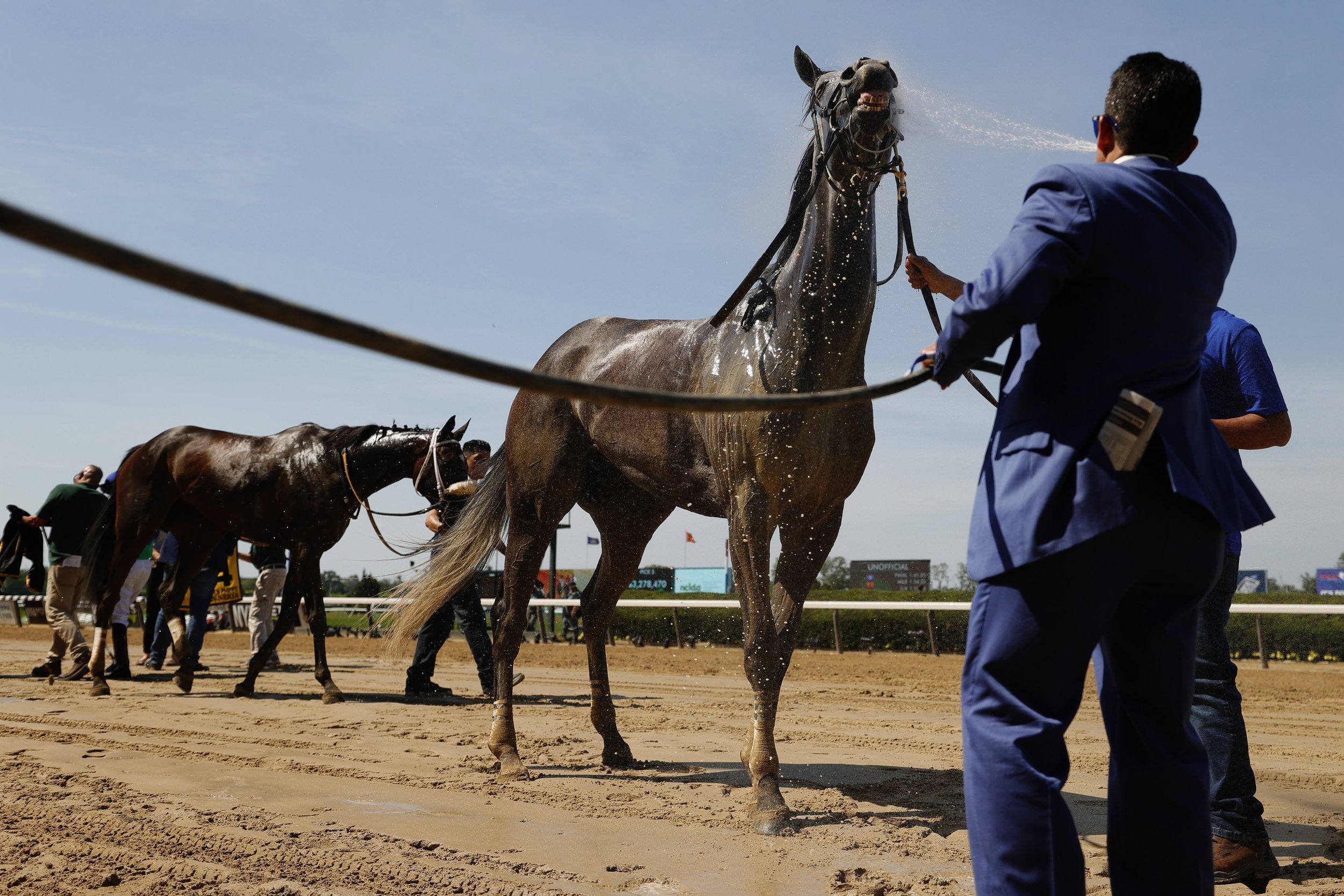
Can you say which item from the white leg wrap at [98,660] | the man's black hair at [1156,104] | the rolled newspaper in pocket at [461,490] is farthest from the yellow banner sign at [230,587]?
the man's black hair at [1156,104]

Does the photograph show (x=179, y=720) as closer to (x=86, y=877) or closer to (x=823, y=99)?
(x=86, y=877)

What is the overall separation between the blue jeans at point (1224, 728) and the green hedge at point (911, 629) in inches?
487

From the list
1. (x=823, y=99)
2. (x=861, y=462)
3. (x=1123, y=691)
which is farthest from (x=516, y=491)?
(x=1123, y=691)

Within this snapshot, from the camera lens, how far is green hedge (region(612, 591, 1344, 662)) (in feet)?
53.3

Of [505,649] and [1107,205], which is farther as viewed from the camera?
[505,649]

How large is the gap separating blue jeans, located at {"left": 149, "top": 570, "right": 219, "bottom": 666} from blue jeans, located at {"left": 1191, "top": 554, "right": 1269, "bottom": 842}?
9810 mm

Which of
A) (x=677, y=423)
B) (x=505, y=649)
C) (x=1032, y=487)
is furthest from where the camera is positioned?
(x=505, y=649)

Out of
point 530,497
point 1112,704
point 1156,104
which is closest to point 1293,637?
point 530,497

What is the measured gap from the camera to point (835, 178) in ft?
13.5

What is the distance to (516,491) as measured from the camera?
5566 mm

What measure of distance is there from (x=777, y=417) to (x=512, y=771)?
7.43ft

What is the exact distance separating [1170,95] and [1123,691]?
1.22 meters

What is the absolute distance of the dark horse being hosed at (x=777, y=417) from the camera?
405 cm

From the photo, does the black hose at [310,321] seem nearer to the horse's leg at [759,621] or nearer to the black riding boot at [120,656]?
the horse's leg at [759,621]
